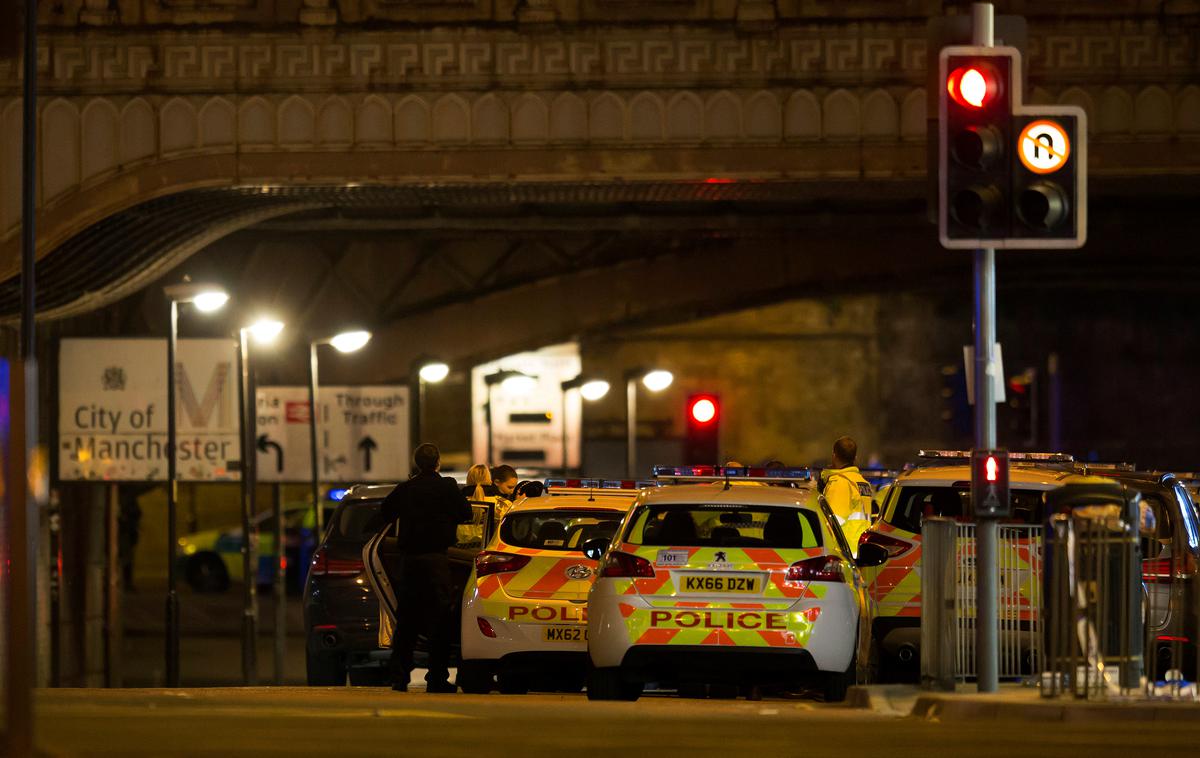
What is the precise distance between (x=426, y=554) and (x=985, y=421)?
177 inches

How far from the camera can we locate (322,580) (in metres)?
17.2

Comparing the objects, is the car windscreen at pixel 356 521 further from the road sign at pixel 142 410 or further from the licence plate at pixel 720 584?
the road sign at pixel 142 410

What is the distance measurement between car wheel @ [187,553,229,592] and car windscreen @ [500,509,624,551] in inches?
1114

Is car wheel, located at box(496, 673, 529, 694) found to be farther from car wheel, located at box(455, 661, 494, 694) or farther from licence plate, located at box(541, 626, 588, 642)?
licence plate, located at box(541, 626, 588, 642)

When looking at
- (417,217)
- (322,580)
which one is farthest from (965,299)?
(322,580)

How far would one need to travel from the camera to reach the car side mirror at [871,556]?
1484cm

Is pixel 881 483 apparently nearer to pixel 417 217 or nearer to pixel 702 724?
pixel 417 217

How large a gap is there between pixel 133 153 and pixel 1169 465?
4310 centimetres

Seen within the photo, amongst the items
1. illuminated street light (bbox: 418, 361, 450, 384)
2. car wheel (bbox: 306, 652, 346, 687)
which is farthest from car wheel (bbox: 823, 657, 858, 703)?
illuminated street light (bbox: 418, 361, 450, 384)

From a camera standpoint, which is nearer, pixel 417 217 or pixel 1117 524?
pixel 1117 524

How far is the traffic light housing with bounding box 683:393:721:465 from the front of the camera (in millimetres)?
24766

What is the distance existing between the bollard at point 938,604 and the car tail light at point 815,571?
0.58 meters

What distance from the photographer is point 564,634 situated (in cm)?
1463

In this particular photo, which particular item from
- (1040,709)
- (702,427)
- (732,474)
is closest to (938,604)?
(1040,709)
